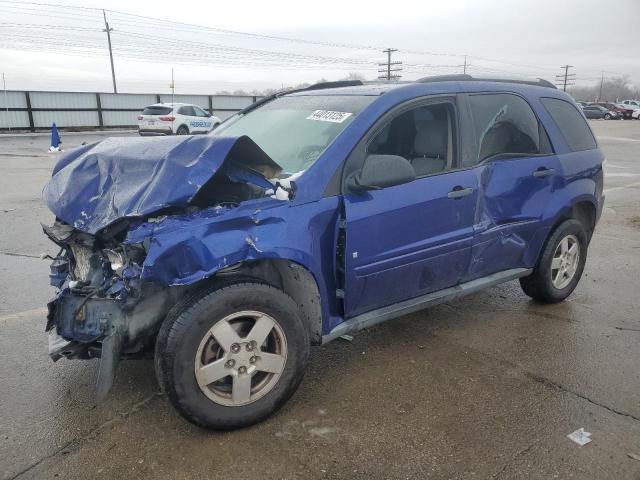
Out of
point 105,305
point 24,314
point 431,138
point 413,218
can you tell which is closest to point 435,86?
point 431,138

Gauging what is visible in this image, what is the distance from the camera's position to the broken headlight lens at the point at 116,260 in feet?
8.75

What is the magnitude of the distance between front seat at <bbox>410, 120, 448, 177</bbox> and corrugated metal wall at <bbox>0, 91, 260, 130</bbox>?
26821 mm

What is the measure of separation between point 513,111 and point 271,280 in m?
2.39

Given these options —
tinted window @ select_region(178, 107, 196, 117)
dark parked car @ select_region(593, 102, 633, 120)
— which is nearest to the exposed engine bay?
tinted window @ select_region(178, 107, 196, 117)

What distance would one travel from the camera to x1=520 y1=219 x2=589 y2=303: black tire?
4316 millimetres

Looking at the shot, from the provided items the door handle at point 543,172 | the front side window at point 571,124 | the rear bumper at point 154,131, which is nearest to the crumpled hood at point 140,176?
the door handle at point 543,172

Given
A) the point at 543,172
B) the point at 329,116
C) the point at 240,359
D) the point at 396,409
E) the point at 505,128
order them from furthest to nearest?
1. the point at 543,172
2. the point at 505,128
3. the point at 329,116
4. the point at 396,409
5. the point at 240,359

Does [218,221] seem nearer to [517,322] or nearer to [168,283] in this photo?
[168,283]

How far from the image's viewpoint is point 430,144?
11.9 ft

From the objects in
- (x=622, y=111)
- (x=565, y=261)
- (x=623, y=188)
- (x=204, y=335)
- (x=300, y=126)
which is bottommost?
(x=623, y=188)

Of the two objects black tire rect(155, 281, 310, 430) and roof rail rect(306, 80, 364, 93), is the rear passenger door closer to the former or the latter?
roof rail rect(306, 80, 364, 93)

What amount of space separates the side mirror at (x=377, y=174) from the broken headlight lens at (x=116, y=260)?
1304 millimetres

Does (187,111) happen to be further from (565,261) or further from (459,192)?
(459,192)

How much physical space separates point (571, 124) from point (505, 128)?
964 millimetres
